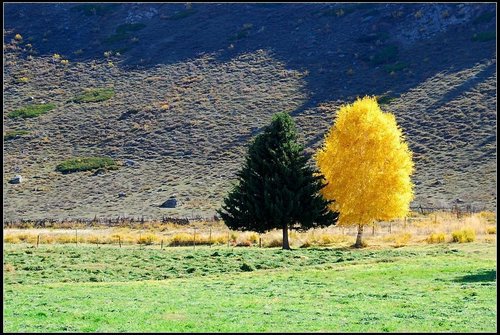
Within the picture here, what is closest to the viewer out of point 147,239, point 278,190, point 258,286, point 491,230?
point 258,286

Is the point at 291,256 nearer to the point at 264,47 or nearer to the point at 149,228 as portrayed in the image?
the point at 149,228

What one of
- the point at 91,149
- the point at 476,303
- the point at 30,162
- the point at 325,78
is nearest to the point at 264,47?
the point at 325,78

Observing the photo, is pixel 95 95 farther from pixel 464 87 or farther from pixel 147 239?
pixel 147 239

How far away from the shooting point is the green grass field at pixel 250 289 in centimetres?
1928

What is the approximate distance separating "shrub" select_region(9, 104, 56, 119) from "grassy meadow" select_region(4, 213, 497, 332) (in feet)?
171

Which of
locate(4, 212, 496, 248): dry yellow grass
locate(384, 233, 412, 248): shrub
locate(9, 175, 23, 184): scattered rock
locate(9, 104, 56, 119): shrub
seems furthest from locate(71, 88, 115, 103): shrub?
locate(384, 233, 412, 248): shrub

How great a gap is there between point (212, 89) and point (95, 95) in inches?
641

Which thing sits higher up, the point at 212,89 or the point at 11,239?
the point at 212,89

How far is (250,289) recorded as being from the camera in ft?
90.7

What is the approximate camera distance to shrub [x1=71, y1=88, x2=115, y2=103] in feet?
342

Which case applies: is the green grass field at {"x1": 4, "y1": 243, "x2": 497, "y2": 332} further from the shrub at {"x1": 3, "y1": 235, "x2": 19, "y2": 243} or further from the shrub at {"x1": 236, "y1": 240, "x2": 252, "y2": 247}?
the shrub at {"x1": 236, "y1": 240, "x2": 252, "y2": 247}

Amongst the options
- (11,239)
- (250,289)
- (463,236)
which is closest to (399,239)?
(463,236)

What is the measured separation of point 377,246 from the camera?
46.6 metres

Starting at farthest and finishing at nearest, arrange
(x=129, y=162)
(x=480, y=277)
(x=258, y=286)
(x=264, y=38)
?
(x=264, y=38), (x=129, y=162), (x=480, y=277), (x=258, y=286)
